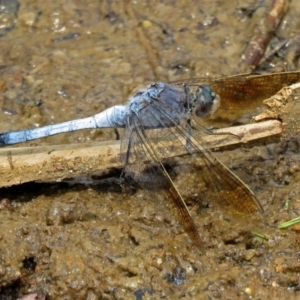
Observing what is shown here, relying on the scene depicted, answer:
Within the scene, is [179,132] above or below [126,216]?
above

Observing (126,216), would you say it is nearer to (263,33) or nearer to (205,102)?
(205,102)

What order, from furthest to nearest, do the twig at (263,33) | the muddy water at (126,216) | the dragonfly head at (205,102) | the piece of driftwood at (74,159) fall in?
the twig at (263,33)
the dragonfly head at (205,102)
the piece of driftwood at (74,159)
the muddy water at (126,216)

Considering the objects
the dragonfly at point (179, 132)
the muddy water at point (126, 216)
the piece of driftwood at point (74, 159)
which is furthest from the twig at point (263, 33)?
the piece of driftwood at point (74, 159)

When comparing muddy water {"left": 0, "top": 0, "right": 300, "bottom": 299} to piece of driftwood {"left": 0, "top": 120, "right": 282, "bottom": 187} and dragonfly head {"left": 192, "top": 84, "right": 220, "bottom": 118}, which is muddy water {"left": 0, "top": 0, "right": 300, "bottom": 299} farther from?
dragonfly head {"left": 192, "top": 84, "right": 220, "bottom": 118}

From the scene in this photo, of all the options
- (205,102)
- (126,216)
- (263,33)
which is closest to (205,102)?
(205,102)

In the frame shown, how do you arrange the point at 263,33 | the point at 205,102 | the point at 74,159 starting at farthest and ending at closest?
1. the point at 263,33
2. the point at 205,102
3. the point at 74,159

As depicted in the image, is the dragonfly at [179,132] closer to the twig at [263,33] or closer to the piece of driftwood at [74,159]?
the piece of driftwood at [74,159]
